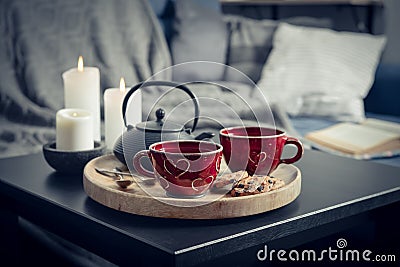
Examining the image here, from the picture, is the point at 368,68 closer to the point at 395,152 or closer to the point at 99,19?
the point at 395,152

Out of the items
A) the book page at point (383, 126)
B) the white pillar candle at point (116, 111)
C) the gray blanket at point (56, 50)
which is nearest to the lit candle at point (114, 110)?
the white pillar candle at point (116, 111)

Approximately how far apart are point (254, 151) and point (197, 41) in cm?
149

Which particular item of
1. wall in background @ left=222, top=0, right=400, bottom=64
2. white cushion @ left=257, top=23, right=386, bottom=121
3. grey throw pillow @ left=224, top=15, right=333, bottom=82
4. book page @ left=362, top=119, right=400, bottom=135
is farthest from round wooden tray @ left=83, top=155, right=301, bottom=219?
wall in background @ left=222, top=0, right=400, bottom=64

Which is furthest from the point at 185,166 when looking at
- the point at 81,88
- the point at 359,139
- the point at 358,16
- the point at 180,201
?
the point at 358,16

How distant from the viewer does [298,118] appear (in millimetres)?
2357

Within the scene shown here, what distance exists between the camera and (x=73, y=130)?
4.00ft

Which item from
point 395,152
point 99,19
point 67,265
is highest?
point 99,19

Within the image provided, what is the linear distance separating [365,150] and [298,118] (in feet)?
1.80

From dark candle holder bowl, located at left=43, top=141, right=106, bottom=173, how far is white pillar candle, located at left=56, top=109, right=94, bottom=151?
0.02 meters

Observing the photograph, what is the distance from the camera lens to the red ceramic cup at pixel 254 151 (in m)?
1.07

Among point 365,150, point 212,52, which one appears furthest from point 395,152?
point 212,52

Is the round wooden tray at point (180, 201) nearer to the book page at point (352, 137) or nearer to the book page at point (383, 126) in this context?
the book page at point (352, 137)

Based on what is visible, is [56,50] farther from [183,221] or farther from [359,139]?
[183,221]

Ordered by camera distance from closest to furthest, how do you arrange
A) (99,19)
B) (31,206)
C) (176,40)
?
(31,206), (99,19), (176,40)
